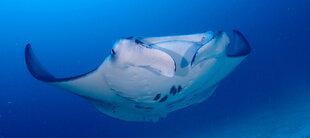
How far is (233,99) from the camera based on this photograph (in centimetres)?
2302

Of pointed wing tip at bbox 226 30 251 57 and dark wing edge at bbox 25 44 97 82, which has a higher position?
pointed wing tip at bbox 226 30 251 57

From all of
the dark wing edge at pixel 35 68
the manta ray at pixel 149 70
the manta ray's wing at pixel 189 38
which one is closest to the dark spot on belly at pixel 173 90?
the manta ray at pixel 149 70

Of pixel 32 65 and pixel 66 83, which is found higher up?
pixel 32 65

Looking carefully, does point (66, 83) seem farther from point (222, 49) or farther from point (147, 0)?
point (147, 0)

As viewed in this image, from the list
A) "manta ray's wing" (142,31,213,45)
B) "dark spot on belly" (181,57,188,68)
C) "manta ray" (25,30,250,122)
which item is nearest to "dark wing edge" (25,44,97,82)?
"manta ray" (25,30,250,122)

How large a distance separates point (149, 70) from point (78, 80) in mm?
1026

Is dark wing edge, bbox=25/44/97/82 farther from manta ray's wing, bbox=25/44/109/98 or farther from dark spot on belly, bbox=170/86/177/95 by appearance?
dark spot on belly, bbox=170/86/177/95

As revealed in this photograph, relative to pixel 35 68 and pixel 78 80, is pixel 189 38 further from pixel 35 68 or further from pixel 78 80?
pixel 35 68

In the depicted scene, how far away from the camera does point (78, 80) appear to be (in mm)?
2629

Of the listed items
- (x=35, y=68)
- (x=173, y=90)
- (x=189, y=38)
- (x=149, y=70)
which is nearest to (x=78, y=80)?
(x=35, y=68)

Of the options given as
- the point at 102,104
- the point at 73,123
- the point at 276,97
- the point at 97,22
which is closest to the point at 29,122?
the point at 73,123

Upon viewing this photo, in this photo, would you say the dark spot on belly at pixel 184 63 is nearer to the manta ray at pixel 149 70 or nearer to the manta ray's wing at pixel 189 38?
the manta ray at pixel 149 70

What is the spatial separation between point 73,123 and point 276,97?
26895mm

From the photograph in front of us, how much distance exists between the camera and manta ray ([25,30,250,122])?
6.12 ft
